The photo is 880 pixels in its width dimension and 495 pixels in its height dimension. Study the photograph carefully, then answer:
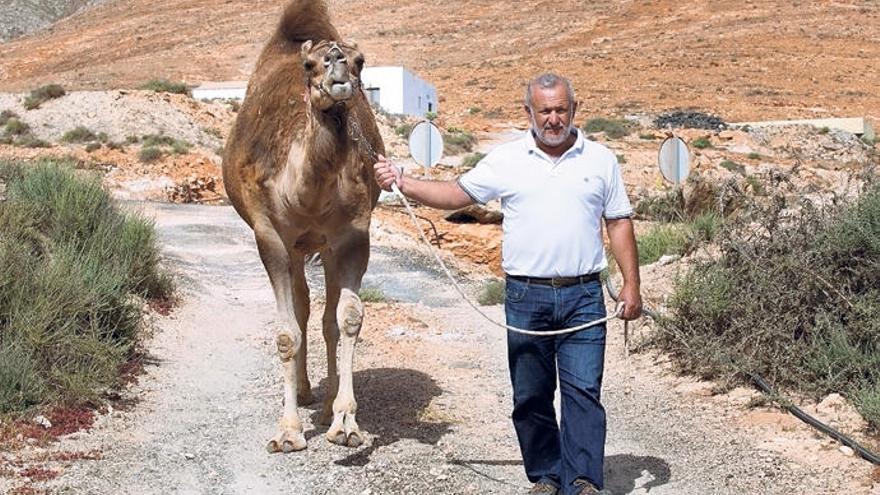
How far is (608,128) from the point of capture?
49.9m

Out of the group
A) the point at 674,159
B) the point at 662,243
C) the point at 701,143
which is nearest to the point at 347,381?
the point at 662,243

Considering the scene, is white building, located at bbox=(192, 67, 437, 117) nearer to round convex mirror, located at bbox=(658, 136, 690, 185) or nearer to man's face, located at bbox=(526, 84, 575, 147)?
round convex mirror, located at bbox=(658, 136, 690, 185)

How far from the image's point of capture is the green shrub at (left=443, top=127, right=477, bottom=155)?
4088 cm

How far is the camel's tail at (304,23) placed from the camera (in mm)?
9570

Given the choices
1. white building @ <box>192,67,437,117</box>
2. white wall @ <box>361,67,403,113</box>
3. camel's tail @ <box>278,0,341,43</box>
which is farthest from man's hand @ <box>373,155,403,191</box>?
white wall @ <box>361,67,403,113</box>

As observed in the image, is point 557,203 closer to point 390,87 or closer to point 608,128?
point 608,128

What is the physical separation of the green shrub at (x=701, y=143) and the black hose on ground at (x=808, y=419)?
35.3 m

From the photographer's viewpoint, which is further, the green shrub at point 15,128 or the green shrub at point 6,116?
the green shrub at point 6,116

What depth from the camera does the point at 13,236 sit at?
34.5ft

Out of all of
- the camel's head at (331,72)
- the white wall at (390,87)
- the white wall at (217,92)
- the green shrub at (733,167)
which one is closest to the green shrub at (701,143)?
the green shrub at (733,167)

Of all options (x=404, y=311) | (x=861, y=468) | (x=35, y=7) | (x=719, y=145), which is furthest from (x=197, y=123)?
(x=35, y=7)

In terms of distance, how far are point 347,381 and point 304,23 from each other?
3.59m

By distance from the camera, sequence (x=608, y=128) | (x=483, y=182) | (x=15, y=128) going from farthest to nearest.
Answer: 1. (x=608, y=128)
2. (x=15, y=128)
3. (x=483, y=182)

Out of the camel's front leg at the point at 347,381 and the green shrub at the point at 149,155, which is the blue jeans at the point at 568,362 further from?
the green shrub at the point at 149,155
